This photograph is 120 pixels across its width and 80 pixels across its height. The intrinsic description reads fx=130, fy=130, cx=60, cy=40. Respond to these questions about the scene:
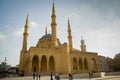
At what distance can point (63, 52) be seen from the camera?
1225 inches

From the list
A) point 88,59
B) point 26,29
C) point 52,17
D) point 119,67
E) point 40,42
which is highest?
point 52,17

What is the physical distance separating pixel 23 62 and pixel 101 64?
2970 cm

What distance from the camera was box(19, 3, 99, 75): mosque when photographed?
28.3 meters

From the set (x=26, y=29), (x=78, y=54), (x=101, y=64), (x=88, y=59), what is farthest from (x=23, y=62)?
(x=101, y=64)

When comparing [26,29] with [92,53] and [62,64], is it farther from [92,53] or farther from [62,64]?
[92,53]

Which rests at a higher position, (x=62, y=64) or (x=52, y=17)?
(x=52, y=17)

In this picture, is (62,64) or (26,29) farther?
(26,29)

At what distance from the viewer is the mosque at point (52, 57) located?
92.8 feet

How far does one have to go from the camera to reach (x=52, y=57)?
32000 mm

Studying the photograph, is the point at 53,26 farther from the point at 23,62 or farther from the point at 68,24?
the point at 23,62

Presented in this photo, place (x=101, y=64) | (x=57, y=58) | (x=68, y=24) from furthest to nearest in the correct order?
(x=101, y=64) < (x=68, y=24) < (x=57, y=58)

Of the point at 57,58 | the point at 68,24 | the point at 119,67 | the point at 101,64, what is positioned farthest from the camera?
the point at 101,64

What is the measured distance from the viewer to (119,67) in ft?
142

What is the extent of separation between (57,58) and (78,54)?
7.65 meters
